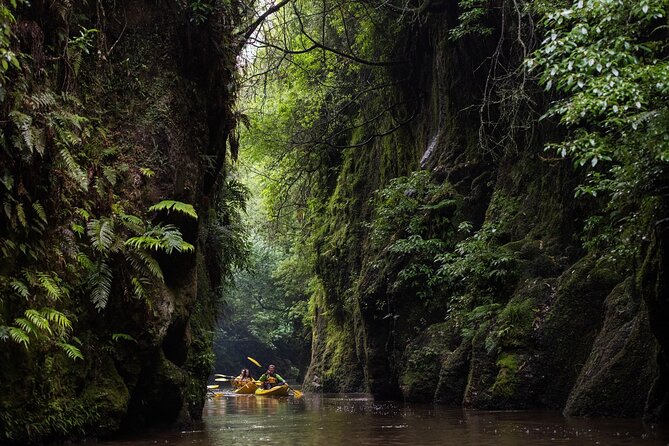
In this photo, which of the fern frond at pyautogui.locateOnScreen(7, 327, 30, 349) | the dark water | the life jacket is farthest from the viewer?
the life jacket

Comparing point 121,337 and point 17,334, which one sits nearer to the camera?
point 17,334

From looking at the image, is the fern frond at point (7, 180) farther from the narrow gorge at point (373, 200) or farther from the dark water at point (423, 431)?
the dark water at point (423, 431)

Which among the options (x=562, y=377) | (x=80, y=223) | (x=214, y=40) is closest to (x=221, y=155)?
(x=214, y=40)

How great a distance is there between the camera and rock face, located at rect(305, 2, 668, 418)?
A: 9870 mm

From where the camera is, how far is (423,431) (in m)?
8.88

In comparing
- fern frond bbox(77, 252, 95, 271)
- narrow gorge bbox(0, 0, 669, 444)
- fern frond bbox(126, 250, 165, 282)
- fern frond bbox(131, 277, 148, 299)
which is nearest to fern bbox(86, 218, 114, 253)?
narrow gorge bbox(0, 0, 669, 444)

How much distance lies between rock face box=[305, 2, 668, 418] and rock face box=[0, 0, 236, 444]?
18.2 ft

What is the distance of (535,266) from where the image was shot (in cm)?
1335

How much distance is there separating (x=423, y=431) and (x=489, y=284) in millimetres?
6145

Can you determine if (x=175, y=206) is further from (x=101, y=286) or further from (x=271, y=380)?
(x=271, y=380)

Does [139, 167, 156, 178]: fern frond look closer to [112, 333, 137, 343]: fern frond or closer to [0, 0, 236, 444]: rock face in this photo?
[0, 0, 236, 444]: rock face

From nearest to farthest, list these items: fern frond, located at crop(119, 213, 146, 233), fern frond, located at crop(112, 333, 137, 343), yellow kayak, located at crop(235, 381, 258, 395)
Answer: fern frond, located at crop(112, 333, 137, 343) → fern frond, located at crop(119, 213, 146, 233) → yellow kayak, located at crop(235, 381, 258, 395)

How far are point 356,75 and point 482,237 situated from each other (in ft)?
31.0

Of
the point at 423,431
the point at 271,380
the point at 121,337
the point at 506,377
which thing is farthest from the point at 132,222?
the point at 271,380
